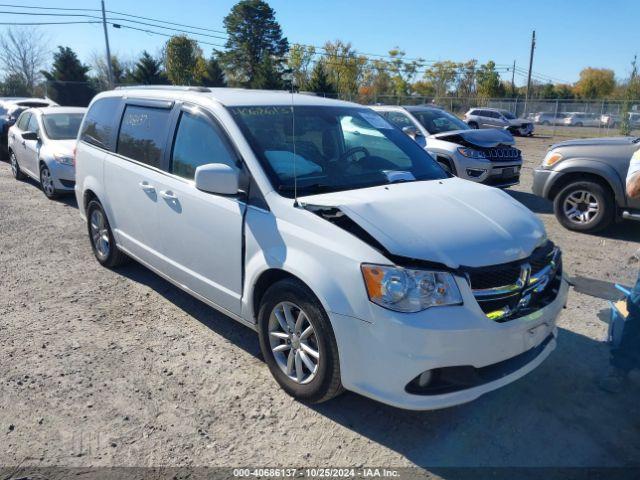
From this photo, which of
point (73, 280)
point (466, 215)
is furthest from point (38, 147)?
point (466, 215)

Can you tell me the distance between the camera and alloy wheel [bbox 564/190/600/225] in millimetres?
7074

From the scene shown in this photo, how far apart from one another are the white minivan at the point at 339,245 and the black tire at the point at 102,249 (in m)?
0.76

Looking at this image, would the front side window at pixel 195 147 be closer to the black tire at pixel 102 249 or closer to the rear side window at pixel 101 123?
the rear side window at pixel 101 123

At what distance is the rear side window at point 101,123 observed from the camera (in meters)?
5.07

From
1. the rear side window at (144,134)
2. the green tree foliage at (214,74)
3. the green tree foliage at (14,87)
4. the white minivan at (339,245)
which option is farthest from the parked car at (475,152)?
the green tree foliage at (14,87)

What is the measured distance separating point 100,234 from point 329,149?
3062mm

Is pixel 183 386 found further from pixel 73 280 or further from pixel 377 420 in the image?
pixel 73 280

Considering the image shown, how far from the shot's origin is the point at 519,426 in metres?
3.00

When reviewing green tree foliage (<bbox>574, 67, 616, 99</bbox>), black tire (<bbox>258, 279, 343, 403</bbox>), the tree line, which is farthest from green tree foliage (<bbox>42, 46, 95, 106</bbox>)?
green tree foliage (<bbox>574, 67, 616, 99</bbox>)

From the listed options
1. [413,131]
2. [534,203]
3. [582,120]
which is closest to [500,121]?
[582,120]

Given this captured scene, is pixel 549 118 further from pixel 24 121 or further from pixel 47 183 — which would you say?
pixel 47 183

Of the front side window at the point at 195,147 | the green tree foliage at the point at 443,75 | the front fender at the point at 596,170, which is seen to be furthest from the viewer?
the green tree foliage at the point at 443,75

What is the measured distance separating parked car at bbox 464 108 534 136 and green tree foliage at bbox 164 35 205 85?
28.2 meters

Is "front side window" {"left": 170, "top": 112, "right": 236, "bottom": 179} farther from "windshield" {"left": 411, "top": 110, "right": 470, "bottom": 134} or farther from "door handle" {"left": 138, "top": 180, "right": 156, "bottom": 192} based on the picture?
"windshield" {"left": 411, "top": 110, "right": 470, "bottom": 134}
